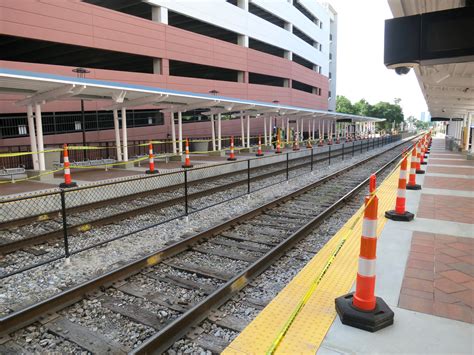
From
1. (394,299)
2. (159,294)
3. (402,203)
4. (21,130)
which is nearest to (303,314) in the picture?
(394,299)

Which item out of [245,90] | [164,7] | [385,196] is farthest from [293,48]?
[385,196]

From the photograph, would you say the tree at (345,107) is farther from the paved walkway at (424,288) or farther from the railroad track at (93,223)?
the paved walkway at (424,288)

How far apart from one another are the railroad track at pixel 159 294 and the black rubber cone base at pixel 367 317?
1445 millimetres

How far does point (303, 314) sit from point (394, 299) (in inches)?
37.4

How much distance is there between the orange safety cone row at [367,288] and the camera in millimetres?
3111

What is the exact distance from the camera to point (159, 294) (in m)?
4.37

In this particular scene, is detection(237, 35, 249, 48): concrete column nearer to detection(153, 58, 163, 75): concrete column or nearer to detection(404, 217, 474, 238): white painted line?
detection(153, 58, 163, 75): concrete column

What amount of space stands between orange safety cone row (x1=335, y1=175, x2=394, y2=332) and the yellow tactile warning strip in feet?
0.46

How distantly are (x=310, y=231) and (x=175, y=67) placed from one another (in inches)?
1259

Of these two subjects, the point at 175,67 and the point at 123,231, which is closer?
the point at 123,231

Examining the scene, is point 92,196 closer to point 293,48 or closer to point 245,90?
point 245,90

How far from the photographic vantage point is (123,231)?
7.02 metres

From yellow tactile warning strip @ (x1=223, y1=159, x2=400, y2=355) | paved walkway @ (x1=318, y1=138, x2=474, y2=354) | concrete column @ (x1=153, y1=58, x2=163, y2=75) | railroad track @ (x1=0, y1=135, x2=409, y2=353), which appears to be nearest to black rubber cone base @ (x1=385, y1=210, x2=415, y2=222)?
paved walkway @ (x1=318, y1=138, x2=474, y2=354)

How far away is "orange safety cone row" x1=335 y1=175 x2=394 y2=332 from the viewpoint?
3.11 metres
